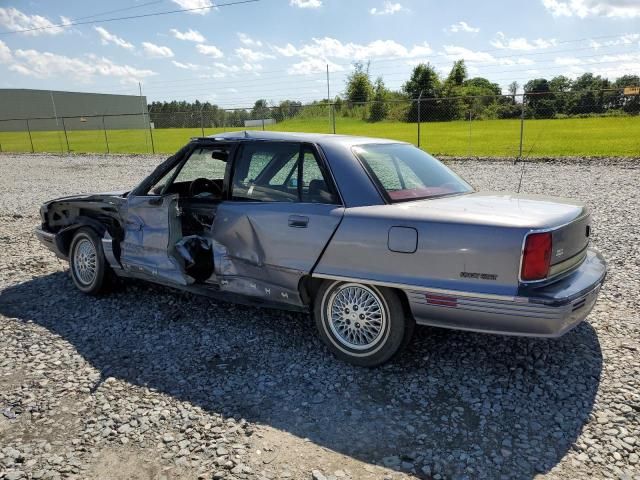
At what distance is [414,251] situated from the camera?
3072 millimetres

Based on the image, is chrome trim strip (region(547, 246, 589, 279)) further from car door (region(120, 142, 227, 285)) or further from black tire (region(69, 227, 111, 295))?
black tire (region(69, 227, 111, 295))

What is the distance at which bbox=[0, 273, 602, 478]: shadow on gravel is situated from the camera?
2.67 meters

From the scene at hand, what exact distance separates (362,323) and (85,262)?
3161 millimetres

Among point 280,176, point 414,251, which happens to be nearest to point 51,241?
point 280,176

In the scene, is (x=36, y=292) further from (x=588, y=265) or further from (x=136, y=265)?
(x=588, y=265)

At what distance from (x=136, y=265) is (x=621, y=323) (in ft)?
13.9

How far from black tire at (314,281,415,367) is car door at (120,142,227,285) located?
4.52 ft

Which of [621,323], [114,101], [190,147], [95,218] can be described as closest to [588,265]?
[621,323]

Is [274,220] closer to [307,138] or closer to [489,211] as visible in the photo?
[307,138]

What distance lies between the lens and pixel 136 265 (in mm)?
4566

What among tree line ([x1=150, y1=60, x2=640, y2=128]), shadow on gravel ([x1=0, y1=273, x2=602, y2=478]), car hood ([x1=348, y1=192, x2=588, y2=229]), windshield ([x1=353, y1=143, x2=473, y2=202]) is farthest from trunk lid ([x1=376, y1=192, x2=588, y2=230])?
tree line ([x1=150, y1=60, x2=640, y2=128])

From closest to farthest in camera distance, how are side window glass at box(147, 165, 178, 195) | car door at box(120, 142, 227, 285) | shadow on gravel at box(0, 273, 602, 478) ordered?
shadow on gravel at box(0, 273, 602, 478) → car door at box(120, 142, 227, 285) → side window glass at box(147, 165, 178, 195)

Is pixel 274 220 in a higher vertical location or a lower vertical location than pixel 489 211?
lower

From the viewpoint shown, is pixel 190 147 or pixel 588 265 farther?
pixel 190 147
